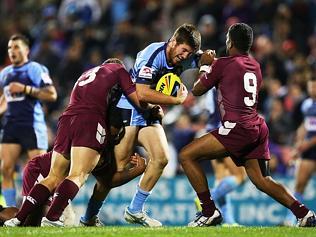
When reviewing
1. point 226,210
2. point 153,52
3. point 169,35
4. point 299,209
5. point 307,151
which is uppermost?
point 153,52

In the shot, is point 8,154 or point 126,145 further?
point 8,154

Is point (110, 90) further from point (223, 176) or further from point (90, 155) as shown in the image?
point (223, 176)

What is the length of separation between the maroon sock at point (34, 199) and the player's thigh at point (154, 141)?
55.4 inches

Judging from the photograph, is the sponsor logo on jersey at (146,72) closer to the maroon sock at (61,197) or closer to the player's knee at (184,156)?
the player's knee at (184,156)

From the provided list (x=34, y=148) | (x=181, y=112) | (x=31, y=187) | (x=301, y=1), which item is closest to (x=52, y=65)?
(x=181, y=112)

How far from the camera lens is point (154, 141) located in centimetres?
1086

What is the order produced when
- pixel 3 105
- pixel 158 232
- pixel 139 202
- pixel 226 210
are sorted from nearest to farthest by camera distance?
pixel 158 232
pixel 139 202
pixel 3 105
pixel 226 210

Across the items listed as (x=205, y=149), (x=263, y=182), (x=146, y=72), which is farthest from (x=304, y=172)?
(x=146, y=72)

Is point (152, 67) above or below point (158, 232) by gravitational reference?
above

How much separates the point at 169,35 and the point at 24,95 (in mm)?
7783

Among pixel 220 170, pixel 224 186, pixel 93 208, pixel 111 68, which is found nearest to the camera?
pixel 111 68

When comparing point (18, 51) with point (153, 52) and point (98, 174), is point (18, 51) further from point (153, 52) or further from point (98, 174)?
point (153, 52)

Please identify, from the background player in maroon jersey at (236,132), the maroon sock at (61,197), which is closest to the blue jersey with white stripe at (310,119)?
the background player in maroon jersey at (236,132)

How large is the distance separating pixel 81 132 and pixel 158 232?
1.39 m
